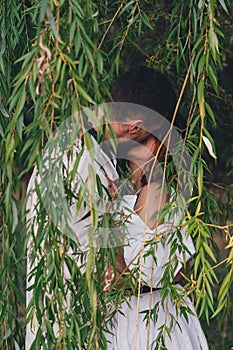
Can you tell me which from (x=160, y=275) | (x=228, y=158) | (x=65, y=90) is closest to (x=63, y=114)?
(x=65, y=90)

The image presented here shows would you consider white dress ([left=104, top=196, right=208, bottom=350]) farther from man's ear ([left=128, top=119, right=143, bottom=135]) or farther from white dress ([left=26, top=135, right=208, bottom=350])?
man's ear ([left=128, top=119, right=143, bottom=135])

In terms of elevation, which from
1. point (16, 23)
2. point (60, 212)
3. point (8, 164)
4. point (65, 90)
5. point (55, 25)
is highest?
point (16, 23)

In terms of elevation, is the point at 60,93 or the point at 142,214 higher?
the point at 60,93

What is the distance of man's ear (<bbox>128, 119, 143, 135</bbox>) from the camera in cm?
203

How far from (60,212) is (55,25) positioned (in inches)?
14.3

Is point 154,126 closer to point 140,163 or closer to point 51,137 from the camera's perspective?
point 140,163

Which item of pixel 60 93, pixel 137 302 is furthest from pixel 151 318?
pixel 60 93

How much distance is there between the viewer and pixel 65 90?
5.42 ft

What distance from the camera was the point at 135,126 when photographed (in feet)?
6.69

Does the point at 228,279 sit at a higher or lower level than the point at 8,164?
lower

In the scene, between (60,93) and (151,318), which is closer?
(60,93)

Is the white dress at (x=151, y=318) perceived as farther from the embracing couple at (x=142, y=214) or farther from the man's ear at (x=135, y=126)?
the man's ear at (x=135, y=126)

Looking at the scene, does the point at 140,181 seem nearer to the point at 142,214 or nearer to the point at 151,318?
the point at 142,214

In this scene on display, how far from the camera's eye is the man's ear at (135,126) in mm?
2033
